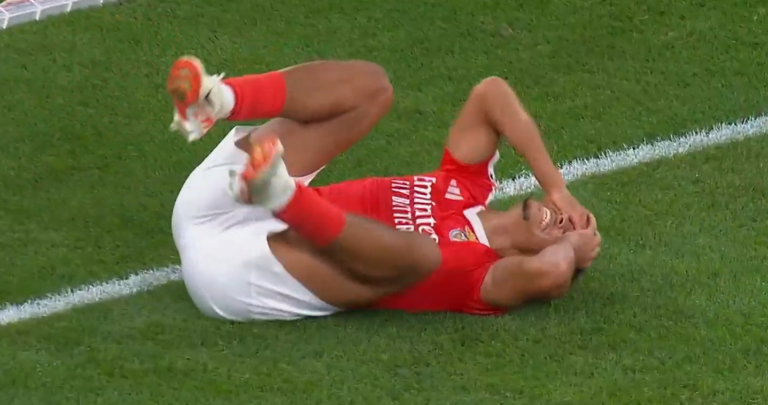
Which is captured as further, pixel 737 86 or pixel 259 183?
pixel 737 86

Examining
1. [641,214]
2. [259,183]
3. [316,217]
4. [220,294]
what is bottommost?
[641,214]

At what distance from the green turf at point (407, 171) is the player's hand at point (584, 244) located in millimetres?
158

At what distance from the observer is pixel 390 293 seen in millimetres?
3078

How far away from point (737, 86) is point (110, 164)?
7.80 ft

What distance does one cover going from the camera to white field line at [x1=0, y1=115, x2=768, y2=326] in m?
3.23

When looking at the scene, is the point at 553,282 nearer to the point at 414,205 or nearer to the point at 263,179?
the point at 414,205

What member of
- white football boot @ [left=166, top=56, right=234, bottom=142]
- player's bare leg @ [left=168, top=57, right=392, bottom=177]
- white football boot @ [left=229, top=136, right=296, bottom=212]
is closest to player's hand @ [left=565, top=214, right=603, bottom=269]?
player's bare leg @ [left=168, top=57, right=392, bottom=177]

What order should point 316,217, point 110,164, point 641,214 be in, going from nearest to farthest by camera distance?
point 316,217 → point 641,214 → point 110,164

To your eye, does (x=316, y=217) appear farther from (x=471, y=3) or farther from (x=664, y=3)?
(x=664, y=3)

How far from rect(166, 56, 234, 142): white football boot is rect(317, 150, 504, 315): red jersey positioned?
1.75ft

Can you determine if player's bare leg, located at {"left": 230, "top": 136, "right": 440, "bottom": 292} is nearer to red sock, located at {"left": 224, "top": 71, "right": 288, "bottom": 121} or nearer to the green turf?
red sock, located at {"left": 224, "top": 71, "right": 288, "bottom": 121}

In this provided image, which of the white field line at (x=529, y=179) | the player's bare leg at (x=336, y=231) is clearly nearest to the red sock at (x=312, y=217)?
the player's bare leg at (x=336, y=231)

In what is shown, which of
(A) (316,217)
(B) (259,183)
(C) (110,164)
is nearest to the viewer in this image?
(B) (259,183)

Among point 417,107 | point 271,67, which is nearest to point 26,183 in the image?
point 271,67
